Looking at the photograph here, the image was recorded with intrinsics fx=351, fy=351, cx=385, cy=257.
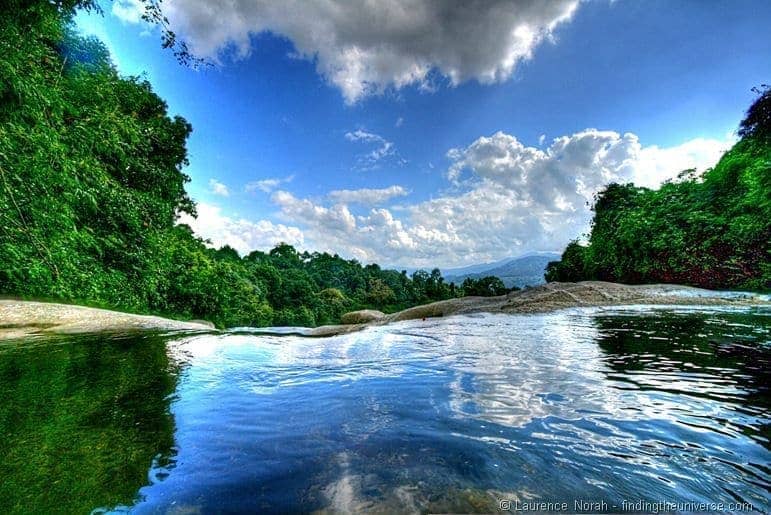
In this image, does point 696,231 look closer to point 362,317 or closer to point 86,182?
point 362,317

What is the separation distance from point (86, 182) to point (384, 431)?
1258 centimetres

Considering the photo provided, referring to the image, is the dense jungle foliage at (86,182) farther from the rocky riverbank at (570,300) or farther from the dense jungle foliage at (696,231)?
the dense jungle foliage at (696,231)

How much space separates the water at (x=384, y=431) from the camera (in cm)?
211

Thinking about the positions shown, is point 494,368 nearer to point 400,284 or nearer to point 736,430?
point 736,430

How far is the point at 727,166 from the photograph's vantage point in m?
23.8

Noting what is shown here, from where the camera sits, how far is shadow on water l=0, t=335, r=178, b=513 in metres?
2.12

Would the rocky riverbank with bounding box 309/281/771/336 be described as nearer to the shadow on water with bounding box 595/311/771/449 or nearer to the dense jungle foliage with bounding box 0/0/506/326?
the shadow on water with bounding box 595/311/771/449

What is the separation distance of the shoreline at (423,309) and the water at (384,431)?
4.62 meters

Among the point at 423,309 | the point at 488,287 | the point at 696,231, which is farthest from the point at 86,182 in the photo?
the point at 488,287

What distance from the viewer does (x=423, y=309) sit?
16.2 m

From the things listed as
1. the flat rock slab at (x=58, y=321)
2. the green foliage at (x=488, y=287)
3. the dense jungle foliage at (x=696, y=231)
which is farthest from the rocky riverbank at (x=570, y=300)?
the green foliage at (x=488, y=287)

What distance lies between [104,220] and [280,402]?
47.6 feet

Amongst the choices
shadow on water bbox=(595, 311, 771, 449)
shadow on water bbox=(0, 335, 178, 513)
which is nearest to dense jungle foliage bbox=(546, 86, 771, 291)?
shadow on water bbox=(595, 311, 771, 449)

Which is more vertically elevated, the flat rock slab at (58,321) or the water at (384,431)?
the flat rock slab at (58,321)
